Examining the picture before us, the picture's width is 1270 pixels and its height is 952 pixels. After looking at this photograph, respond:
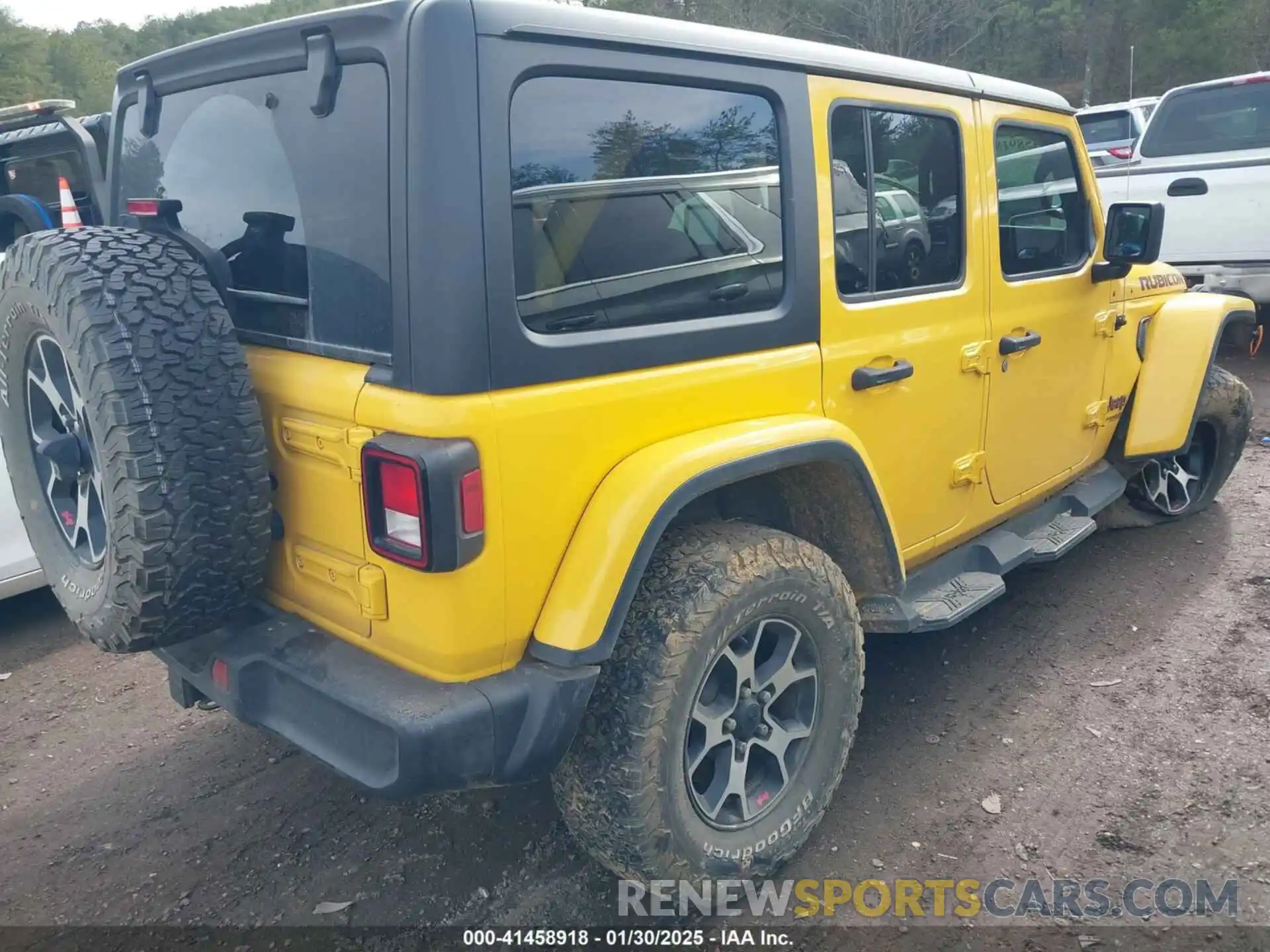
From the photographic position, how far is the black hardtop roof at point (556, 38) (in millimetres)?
1933

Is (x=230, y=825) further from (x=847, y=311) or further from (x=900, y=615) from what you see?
(x=847, y=311)

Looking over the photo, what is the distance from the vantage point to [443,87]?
1870mm

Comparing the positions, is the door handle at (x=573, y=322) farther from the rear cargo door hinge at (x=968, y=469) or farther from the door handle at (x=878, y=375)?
the rear cargo door hinge at (x=968, y=469)

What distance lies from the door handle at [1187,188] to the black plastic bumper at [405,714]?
Result: 772 centimetres

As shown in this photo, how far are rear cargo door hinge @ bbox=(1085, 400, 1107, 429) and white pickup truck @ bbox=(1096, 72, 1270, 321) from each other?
4412mm

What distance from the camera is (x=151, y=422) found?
200 centimetres

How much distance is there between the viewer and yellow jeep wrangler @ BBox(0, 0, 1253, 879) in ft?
6.42

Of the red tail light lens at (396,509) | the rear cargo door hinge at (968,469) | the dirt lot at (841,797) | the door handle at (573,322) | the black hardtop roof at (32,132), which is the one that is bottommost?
the dirt lot at (841,797)

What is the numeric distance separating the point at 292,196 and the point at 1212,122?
846cm

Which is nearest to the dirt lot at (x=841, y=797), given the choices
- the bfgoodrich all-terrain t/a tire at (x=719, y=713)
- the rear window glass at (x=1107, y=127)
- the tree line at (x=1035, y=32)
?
the bfgoodrich all-terrain t/a tire at (x=719, y=713)

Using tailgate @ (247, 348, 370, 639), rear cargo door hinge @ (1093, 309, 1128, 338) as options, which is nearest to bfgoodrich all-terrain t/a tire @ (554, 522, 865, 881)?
tailgate @ (247, 348, 370, 639)

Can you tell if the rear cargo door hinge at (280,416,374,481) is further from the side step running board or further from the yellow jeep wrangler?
the side step running board

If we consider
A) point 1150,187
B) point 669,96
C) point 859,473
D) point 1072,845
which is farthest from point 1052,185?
point 1150,187

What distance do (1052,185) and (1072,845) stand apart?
2427 mm
